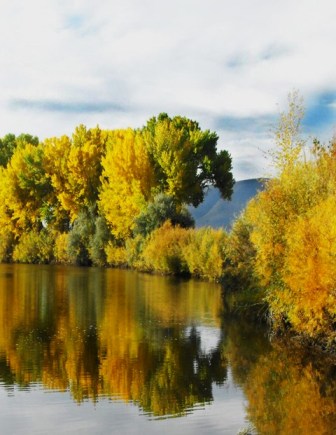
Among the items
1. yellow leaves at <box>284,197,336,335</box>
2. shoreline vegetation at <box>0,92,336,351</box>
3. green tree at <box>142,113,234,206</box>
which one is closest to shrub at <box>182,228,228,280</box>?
shoreline vegetation at <box>0,92,336,351</box>

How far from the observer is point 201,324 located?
24.5 m

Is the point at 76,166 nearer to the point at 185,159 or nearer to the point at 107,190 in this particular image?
the point at 107,190

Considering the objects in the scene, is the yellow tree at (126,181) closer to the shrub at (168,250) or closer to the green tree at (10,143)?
the shrub at (168,250)

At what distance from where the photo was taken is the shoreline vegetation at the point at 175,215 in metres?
19.3

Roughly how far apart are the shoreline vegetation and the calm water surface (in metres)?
1.74

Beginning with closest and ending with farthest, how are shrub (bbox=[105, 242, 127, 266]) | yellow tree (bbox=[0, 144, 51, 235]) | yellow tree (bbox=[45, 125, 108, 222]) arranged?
shrub (bbox=[105, 242, 127, 266])
yellow tree (bbox=[45, 125, 108, 222])
yellow tree (bbox=[0, 144, 51, 235])

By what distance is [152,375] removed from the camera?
1647cm

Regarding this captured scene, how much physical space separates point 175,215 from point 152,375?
36861mm

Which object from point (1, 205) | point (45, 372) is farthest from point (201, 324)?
point (1, 205)

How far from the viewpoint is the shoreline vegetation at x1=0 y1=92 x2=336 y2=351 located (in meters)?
19.3

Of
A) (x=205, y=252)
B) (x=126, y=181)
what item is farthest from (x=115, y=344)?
(x=126, y=181)

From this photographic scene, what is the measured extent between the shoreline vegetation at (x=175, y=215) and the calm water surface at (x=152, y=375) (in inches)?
68.5

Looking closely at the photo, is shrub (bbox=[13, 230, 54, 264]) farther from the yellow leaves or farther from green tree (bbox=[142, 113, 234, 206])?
the yellow leaves

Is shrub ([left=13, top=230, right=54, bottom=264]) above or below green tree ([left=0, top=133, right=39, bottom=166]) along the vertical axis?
below
